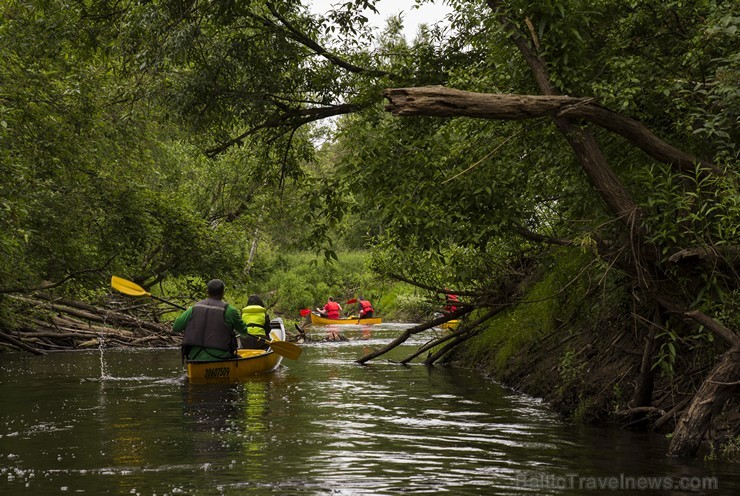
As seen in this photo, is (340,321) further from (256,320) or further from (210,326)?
(210,326)

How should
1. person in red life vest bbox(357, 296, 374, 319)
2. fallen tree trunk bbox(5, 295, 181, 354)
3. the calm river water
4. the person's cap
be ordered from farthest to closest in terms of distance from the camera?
person in red life vest bbox(357, 296, 374, 319) < fallen tree trunk bbox(5, 295, 181, 354) < the person's cap < the calm river water

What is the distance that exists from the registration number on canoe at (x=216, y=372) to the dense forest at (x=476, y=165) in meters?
2.59

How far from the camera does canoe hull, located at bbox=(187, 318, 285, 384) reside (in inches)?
581

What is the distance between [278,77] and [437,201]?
519 centimetres

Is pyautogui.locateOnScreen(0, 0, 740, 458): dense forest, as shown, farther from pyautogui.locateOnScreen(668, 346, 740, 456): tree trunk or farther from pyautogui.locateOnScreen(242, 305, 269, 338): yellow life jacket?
pyautogui.locateOnScreen(242, 305, 269, 338): yellow life jacket

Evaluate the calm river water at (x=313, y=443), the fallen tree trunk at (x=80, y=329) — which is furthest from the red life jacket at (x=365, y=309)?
the calm river water at (x=313, y=443)

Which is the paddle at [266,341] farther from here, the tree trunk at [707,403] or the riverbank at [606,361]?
the tree trunk at [707,403]

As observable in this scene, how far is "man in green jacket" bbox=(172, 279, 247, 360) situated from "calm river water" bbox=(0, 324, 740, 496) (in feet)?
2.09

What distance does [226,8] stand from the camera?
12.8 m

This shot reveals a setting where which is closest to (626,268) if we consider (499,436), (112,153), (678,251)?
(678,251)

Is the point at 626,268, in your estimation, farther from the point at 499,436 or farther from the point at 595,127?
the point at 499,436

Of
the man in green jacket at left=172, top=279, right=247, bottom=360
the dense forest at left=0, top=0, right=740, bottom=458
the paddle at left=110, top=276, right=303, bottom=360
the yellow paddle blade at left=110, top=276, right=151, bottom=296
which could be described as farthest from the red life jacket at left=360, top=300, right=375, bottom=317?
the man in green jacket at left=172, top=279, right=247, bottom=360

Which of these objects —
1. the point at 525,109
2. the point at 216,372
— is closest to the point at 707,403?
the point at 525,109

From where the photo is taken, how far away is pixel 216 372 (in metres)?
15.0
